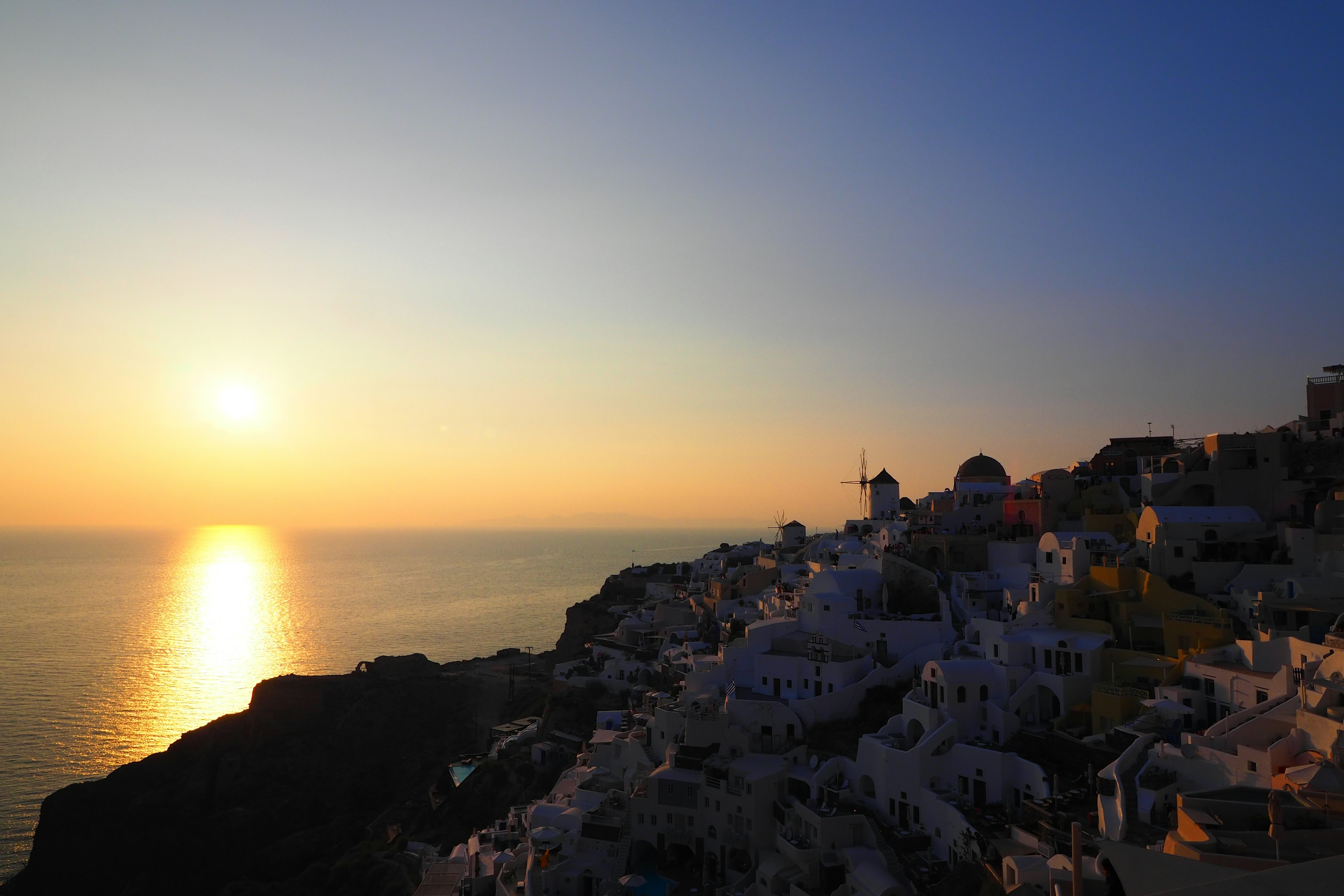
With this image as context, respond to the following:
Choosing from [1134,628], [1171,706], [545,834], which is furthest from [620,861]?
[1134,628]

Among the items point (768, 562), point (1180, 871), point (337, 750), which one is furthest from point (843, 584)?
point (337, 750)

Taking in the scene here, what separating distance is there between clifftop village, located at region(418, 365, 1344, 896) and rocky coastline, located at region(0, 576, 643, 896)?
14.1 feet

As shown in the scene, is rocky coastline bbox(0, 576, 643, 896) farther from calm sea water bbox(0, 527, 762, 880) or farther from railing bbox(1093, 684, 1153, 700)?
railing bbox(1093, 684, 1153, 700)

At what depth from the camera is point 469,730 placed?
52250 mm

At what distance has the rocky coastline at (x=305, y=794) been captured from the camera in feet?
130

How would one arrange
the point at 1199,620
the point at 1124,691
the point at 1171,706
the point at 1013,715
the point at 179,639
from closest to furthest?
the point at 1171,706 < the point at 1124,691 < the point at 1013,715 < the point at 1199,620 < the point at 179,639

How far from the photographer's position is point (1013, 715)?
25.9 m

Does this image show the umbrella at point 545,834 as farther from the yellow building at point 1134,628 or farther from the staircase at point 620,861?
the yellow building at point 1134,628

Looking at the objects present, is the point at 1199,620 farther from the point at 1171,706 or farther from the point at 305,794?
the point at 305,794

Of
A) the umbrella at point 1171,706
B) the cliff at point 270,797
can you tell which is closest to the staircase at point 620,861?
the cliff at point 270,797

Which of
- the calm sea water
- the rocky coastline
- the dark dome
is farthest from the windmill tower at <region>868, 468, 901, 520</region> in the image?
the calm sea water

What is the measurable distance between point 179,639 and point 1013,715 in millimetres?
99998

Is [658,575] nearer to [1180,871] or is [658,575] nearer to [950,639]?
[950,639]

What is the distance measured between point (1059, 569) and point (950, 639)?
497 cm
